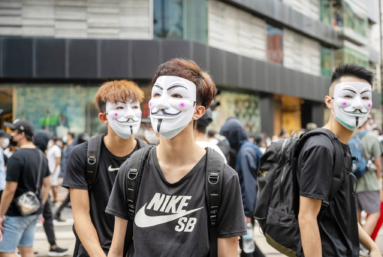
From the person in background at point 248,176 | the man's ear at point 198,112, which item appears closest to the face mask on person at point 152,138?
the person in background at point 248,176

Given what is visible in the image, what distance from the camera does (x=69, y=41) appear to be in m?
15.3

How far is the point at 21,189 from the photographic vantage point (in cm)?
473

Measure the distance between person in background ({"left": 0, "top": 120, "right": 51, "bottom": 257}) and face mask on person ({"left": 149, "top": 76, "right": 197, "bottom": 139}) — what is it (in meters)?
3.22

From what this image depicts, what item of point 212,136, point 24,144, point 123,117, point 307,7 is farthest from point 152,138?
point 307,7

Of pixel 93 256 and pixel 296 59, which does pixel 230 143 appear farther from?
pixel 296 59

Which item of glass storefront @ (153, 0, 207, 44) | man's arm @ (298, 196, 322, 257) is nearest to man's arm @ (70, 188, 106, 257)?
man's arm @ (298, 196, 322, 257)

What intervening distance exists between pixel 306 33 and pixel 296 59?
6.02ft

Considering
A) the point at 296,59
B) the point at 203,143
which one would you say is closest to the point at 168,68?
the point at 203,143

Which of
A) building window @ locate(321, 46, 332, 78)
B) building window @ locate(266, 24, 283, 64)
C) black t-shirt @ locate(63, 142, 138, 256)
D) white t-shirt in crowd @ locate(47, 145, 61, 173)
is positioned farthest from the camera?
building window @ locate(321, 46, 332, 78)

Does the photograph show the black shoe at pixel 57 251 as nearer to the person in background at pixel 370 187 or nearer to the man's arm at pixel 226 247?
the person in background at pixel 370 187

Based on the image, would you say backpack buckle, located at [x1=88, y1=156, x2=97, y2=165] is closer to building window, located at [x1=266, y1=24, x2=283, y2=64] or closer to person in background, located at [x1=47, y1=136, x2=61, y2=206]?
person in background, located at [x1=47, y1=136, x2=61, y2=206]

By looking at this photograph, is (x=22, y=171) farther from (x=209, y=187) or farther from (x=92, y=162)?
(x=209, y=187)

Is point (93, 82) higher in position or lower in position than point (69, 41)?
lower

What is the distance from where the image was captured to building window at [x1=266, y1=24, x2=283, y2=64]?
20.8 metres
